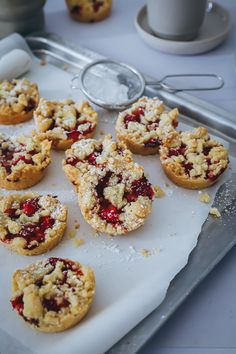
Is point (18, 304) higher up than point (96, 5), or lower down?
lower down

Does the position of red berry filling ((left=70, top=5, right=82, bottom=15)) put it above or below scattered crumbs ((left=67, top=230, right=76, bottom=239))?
above

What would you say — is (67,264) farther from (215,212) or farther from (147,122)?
(147,122)

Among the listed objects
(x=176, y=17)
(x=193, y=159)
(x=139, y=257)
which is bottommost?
(x=139, y=257)

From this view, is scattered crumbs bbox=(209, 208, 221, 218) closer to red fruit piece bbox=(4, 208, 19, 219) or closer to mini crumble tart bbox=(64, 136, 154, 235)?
mini crumble tart bbox=(64, 136, 154, 235)

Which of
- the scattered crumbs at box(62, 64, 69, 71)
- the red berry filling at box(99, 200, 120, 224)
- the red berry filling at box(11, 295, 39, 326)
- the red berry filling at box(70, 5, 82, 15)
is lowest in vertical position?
the red berry filling at box(11, 295, 39, 326)

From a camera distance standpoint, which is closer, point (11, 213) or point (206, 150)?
point (11, 213)

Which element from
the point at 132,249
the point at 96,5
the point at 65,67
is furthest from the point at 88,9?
the point at 132,249

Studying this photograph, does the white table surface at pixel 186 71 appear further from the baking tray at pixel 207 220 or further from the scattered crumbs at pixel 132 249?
the scattered crumbs at pixel 132 249

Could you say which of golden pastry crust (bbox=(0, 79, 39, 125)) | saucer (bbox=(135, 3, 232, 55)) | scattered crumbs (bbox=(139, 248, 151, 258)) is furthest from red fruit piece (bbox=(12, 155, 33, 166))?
saucer (bbox=(135, 3, 232, 55))
